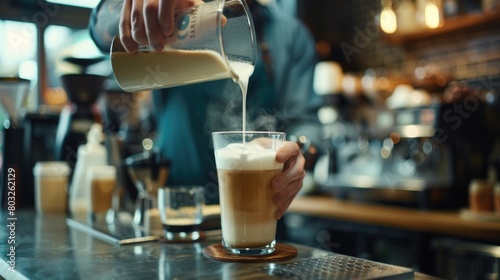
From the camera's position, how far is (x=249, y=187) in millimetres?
1149

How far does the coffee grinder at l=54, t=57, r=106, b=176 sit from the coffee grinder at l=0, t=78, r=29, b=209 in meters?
0.17

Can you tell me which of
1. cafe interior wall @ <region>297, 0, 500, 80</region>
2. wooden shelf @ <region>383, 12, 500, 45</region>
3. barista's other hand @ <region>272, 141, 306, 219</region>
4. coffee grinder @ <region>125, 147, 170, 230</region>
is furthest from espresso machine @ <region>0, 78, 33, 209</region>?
wooden shelf @ <region>383, 12, 500, 45</region>

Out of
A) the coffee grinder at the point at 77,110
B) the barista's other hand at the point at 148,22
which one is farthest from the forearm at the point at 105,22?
the coffee grinder at the point at 77,110

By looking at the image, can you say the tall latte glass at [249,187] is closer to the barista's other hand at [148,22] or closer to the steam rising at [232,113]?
the barista's other hand at [148,22]

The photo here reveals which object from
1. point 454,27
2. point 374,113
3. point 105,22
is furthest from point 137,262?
point 374,113

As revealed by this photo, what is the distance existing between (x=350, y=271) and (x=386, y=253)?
198cm

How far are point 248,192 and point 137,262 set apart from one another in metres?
0.28

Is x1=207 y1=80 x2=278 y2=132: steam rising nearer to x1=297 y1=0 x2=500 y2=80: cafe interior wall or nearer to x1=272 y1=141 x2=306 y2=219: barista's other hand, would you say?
x1=272 y1=141 x2=306 y2=219: barista's other hand

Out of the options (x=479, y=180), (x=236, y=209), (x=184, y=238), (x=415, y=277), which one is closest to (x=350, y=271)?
(x=415, y=277)

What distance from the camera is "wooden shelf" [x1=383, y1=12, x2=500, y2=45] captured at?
3484mm

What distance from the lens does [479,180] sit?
294cm

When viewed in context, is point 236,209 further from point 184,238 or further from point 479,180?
point 479,180

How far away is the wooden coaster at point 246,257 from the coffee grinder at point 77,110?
51.4 inches

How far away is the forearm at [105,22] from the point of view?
4.69ft
